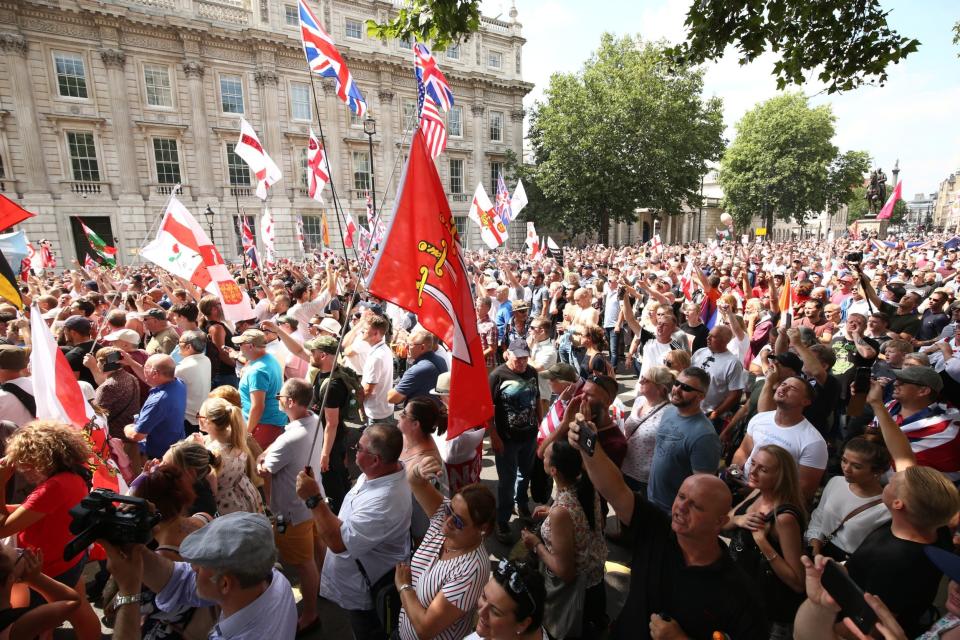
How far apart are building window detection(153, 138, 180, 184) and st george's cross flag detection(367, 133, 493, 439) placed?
92.0 ft

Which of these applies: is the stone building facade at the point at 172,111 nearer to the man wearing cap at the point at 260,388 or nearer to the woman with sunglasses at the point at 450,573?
the man wearing cap at the point at 260,388

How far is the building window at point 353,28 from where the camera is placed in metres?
29.8

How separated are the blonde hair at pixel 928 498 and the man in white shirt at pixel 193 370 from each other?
4884 mm

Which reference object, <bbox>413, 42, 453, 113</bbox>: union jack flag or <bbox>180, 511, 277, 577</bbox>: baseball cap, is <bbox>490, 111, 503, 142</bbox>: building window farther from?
<bbox>180, 511, 277, 577</bbox>: baseball cap

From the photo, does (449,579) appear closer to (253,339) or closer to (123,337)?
(253,339)

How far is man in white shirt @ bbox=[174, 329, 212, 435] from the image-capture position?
4.44 meters

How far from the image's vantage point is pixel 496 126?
36781mm

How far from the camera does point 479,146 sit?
35.5 meters

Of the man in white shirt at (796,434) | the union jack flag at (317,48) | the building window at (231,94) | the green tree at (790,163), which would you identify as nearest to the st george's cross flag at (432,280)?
the man in white shirt at (796,434)

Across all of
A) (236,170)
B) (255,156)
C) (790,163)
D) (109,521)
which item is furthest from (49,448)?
(790,163)

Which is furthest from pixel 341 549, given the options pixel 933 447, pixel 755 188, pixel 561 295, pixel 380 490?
pixel 755 188

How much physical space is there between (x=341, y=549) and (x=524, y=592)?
3.92 ft

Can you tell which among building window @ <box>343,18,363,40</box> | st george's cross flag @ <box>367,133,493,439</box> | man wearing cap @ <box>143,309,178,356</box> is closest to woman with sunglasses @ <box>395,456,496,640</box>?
st george's cross flag @ <box>367,133,493,439</box>

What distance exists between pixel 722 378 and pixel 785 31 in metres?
3.64
